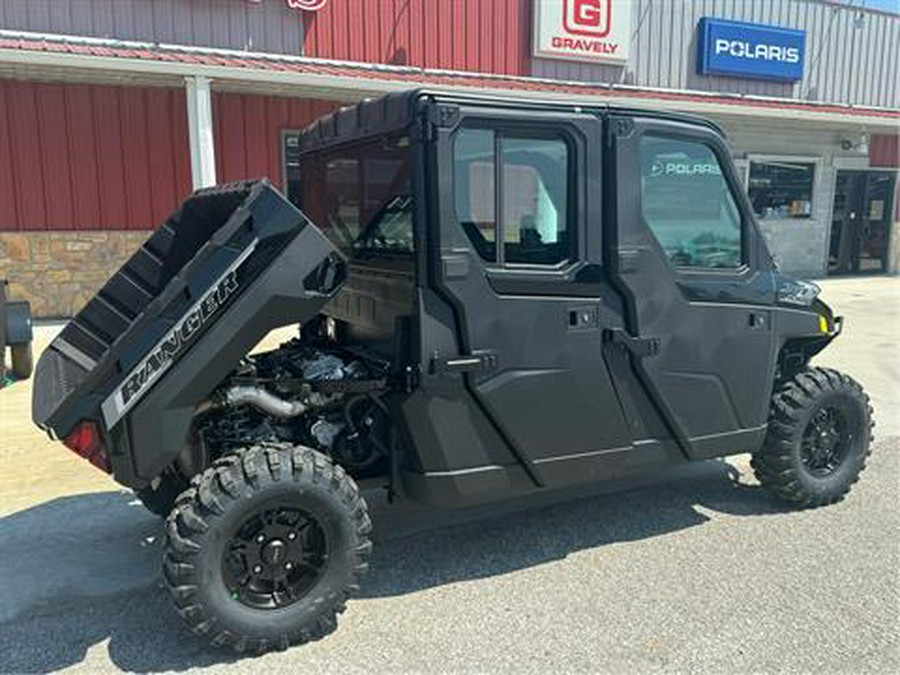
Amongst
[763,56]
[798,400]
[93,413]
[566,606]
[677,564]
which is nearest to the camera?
[93,413]

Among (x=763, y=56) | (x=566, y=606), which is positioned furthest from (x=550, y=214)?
(x=763, y=56)

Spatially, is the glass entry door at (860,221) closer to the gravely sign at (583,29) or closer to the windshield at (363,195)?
the gravely sign at (583,29)

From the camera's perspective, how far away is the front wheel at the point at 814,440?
4430 millimetres

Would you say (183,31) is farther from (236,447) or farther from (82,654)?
(82,654)

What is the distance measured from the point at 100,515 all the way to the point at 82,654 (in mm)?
1522

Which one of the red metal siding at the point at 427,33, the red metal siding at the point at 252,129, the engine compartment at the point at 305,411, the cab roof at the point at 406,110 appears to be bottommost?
the engine compartment at the point at 305,411

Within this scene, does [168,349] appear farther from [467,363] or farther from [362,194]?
[362,194]

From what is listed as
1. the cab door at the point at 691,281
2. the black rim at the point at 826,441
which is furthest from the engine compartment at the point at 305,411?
the black rim at the point at 826,441

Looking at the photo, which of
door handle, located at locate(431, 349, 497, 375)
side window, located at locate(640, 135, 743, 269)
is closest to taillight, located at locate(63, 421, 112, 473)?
door handle, located at locate(431, 349, 497, 375)

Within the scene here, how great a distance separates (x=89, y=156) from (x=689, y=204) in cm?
926

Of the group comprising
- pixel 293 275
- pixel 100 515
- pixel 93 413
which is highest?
pixel 293 275

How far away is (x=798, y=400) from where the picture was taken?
4.44m

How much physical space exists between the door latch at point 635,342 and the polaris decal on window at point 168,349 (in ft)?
5.81

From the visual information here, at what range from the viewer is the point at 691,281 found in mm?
3916
